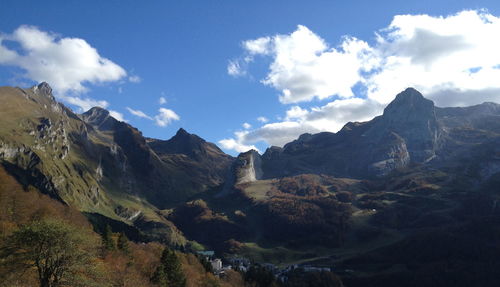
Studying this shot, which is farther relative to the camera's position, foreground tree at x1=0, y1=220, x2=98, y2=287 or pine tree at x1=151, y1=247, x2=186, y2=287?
pine tree at x1=151, y1=247, x2=186, y2=287

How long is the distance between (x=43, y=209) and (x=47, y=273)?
80.2m

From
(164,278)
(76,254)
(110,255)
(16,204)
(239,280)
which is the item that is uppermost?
(16,204)

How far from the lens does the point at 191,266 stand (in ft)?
494

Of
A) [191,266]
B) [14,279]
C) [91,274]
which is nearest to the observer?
[14,279]

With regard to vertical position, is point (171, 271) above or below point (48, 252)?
below

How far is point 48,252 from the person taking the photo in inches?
1925

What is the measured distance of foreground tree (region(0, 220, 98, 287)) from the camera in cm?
4806

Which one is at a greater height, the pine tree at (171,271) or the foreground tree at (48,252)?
the foreground tree at (48,252)

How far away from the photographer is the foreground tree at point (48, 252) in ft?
158

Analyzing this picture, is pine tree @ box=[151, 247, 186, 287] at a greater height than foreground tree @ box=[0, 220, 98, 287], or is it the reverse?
foreground tree @ box=[0, 220, 98, 287]

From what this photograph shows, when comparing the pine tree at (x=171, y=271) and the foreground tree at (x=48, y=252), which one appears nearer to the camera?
the foreground tree at (x=48, y=252)

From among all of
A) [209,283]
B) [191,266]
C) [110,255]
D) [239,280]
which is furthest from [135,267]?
[239,280]

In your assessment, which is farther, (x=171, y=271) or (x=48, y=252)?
(x=171, y=271)

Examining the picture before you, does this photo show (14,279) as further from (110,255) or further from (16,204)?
(16,204)
